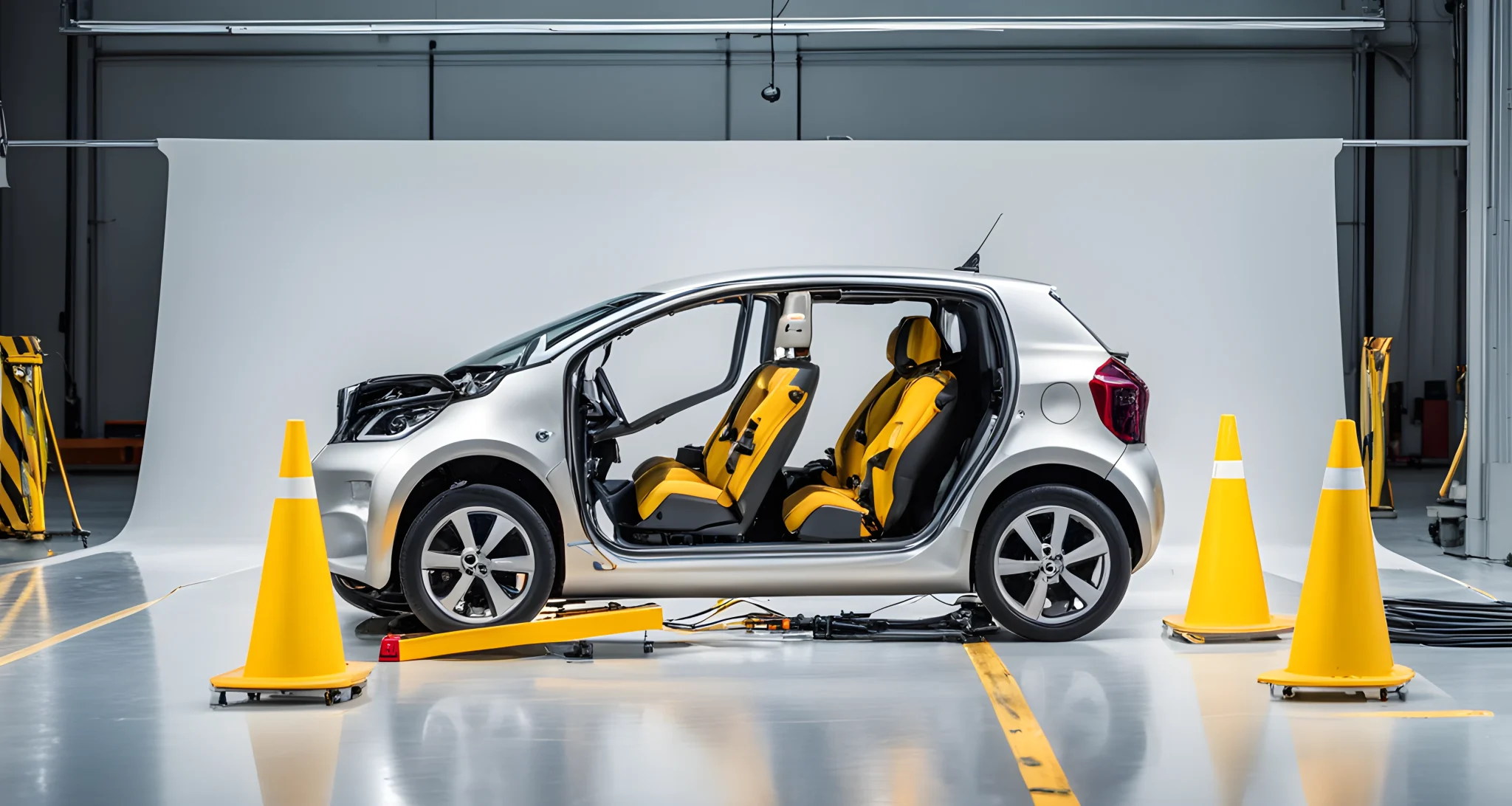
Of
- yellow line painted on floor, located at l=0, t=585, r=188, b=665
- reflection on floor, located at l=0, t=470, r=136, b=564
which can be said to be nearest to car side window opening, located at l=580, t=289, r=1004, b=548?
yellow line painted on floor, located at l=0, t=585, r=188, b=665

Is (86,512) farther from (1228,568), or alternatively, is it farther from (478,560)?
(1228,568)

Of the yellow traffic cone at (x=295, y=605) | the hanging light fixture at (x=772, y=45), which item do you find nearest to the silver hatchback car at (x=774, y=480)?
the yellow traffic cone at (x=295, y=605)

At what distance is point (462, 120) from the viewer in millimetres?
13641

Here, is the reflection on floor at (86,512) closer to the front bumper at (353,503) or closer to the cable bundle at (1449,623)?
the front bumper at (353,503)

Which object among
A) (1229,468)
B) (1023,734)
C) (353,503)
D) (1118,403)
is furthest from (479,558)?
(1229,468)

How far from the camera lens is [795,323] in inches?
196

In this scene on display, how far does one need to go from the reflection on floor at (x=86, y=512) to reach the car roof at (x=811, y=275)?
5143 mm

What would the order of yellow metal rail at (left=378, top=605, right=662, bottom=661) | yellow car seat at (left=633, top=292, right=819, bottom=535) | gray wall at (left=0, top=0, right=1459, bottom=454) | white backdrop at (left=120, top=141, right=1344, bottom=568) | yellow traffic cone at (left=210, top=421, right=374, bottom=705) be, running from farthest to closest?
gray wall at (left=0, top=0, right=1459, bottom=454) → white backdrop at (left=120, top=141, right=1344, bottom=568) → yellow car seat at (left=633, top=292, right=819, bottom=535) → yellow metal rail at (left=378, top=605, right=662, bottom=661) → yellow traffic cone at (left=210, top=421, right=374, bottom=705)

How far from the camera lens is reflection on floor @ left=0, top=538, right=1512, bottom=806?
10.3 ft

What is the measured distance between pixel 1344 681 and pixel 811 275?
2313mm

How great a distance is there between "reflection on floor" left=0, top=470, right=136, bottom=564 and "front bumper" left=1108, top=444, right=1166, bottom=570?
6.46 meters

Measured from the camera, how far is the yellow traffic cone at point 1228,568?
16.4ft

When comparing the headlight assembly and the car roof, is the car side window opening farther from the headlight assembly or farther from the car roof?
the headlight assembly

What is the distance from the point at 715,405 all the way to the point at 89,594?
3.85 m
